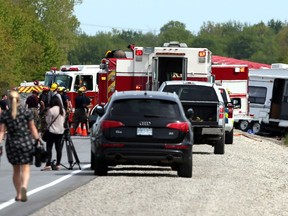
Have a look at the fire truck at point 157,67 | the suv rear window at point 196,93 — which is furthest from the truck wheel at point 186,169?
the fire truck at point 157,67

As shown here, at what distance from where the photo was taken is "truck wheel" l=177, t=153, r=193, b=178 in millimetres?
22734

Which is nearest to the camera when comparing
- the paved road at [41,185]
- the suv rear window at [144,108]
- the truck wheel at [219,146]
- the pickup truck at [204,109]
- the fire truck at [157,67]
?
the paved road at [41,185]

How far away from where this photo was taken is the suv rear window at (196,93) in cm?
3095

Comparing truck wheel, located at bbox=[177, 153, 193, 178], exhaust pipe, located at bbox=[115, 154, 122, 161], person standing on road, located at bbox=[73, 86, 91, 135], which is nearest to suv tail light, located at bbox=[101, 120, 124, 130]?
exhaust pipe, located at bbox=[115, 154, 122, 161]

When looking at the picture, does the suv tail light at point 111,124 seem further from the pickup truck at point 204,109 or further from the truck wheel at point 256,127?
the truck wheel at point 256,127

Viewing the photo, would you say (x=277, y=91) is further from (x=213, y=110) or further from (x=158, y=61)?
(x=213, y=110)

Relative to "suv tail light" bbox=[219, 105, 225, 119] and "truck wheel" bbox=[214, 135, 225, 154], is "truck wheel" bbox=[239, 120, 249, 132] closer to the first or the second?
"truck wheel" bbox=[214, 135, 225, 154]

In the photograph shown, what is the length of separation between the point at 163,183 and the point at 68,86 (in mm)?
26409

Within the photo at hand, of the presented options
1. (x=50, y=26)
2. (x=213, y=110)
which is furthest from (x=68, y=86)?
(x=50, y=26)

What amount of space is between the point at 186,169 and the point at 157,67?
15976 millimetres

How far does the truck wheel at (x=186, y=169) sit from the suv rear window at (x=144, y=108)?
95cm

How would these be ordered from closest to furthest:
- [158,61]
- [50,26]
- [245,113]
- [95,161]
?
[95,161]
[158,61]
[245,113]
[50,26]

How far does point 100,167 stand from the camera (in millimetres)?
22906

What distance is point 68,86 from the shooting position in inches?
1871
